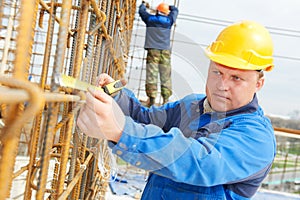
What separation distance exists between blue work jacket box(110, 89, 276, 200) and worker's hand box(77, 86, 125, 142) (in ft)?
0.17

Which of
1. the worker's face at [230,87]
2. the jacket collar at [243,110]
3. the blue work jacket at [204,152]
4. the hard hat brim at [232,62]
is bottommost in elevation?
the blue work jacket at [204,152]

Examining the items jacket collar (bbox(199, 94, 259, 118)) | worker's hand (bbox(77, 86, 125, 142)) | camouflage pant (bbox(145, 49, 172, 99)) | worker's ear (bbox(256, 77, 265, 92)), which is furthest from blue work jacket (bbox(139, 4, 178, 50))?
worker's hand (bbox(77, 86, 125, 142))

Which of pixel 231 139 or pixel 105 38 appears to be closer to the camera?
pixel 231 139

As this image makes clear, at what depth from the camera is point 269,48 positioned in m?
1.87

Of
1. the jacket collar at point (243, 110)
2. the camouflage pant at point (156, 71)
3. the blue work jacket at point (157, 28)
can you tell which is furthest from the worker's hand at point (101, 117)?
the blue work jacket at point (157, 28)

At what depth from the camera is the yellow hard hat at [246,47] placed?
5.87 feet

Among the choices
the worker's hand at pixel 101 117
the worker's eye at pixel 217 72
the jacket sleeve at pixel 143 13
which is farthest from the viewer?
→ the jacket sleeve at pixel 143 13

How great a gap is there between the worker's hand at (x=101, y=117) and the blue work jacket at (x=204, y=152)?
53 mm

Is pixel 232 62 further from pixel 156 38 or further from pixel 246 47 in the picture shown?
pixel 156 38

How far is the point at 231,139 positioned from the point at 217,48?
0.69 m

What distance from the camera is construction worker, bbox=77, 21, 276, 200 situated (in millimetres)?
1157

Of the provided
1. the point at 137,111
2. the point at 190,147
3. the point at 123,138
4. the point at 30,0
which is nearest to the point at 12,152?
the point at 30,0

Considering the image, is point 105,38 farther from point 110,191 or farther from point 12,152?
point 110,191

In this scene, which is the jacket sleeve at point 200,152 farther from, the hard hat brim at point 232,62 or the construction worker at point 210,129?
the hard hat brim at point 232,62
